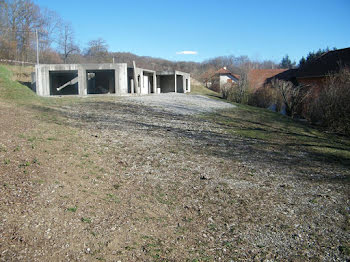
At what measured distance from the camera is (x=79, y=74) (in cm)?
2320

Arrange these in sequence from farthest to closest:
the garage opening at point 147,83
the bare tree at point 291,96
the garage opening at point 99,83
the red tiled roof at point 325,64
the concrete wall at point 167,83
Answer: the concrete wall at point 167,83 < the garage opening at point 147,83 < the garage opening at point 99,83 < the red tiled roof at point 325,64 < the bare tree at point 291,96

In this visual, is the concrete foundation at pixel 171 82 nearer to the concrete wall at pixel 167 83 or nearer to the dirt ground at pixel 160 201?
the concrete wall at pixel 167 83

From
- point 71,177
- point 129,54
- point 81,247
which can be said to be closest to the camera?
point 81,247

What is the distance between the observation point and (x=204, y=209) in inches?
175

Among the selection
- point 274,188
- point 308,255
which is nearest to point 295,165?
point 274,188

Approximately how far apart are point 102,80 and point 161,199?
92.6ft

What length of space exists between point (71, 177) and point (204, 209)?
217 centimetres

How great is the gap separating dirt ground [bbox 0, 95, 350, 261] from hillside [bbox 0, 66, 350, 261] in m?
0.02

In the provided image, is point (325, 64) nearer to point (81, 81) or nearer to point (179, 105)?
point (179, 105)

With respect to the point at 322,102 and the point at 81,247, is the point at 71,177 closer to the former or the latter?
the point at 81,247

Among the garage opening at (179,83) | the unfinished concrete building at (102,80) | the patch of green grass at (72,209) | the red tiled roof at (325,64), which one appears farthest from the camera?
the garage opening at (179,83)

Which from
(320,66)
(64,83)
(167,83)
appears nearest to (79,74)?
(64,83)

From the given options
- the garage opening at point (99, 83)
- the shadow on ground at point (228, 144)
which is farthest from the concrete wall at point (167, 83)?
the shadow on ground at point (228, 144)

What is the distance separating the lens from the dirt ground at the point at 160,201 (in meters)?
3.32
